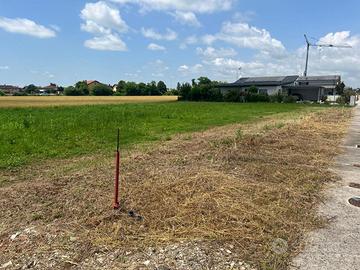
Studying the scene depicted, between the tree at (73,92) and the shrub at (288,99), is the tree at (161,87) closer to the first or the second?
the tree at (73,92)

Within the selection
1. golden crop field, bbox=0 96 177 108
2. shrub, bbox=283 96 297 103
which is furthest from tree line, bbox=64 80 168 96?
shrub, bbox=283 96 297 103

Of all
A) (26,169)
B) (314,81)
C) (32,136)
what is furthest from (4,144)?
(314,81)

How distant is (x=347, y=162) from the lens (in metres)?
9.46

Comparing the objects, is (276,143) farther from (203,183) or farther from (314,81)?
(314,81)

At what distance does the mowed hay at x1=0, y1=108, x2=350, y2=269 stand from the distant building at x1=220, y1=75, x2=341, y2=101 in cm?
6860

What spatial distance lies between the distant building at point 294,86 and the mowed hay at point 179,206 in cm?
6860

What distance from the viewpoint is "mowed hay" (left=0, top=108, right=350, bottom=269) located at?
13.5 feet

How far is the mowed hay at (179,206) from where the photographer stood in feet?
13.5

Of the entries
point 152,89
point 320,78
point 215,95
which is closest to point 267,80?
point 320,78

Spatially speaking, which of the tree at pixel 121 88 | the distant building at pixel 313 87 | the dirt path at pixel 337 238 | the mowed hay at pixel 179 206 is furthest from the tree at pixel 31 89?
the dirt path at pixel 337 238

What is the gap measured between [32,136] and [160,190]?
8.53 meters

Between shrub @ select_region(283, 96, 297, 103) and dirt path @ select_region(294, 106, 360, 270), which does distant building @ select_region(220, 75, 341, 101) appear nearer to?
shrub @ select_region(283, 96, 297, 103)

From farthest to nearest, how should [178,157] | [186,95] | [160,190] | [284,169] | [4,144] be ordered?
1. [186,95]
2. [4,144]
3. [178,157]
4. [284,169]
5. [160,190]

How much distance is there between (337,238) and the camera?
443cm
